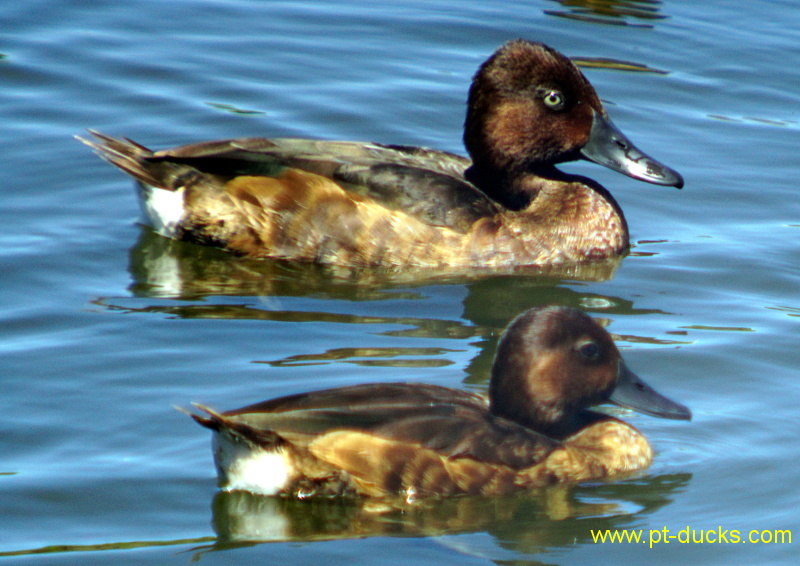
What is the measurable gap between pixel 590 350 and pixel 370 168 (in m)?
2.68

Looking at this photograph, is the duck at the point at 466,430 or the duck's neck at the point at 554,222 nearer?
the duck at the point at 466,430

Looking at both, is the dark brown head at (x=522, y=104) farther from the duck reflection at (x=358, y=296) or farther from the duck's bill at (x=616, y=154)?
the duck reflection at (x=358, y=296)

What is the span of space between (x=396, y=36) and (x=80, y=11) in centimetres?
290

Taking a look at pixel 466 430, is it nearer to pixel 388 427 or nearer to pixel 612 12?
pixel 388 427

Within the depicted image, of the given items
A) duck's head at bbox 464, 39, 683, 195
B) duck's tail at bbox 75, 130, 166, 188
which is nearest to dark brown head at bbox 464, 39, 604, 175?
duck's head at bbox 464, 39, 683, 195

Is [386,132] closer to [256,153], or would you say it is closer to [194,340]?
[256,153]

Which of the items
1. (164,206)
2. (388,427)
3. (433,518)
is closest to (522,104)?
(164,206)

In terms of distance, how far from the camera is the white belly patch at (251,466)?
502 centimetres

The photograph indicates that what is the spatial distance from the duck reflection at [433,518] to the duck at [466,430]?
52 mm

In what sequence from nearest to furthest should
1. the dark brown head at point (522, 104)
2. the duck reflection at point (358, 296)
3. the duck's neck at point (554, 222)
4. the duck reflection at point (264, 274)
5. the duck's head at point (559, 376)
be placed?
the duck's head at point (559, 376)
the duck reflection at point (358, 296)
the duck reflection at point (264, 274)
the duck's neck at point (554, 222)
the dark brown head at point (522, 104)

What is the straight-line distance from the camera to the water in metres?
5.09

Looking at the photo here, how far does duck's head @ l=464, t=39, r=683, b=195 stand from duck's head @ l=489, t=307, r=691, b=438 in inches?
112

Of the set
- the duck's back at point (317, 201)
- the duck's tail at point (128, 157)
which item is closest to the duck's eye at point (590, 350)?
the duck's back at point (317, 201)

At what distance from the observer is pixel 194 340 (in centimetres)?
671
